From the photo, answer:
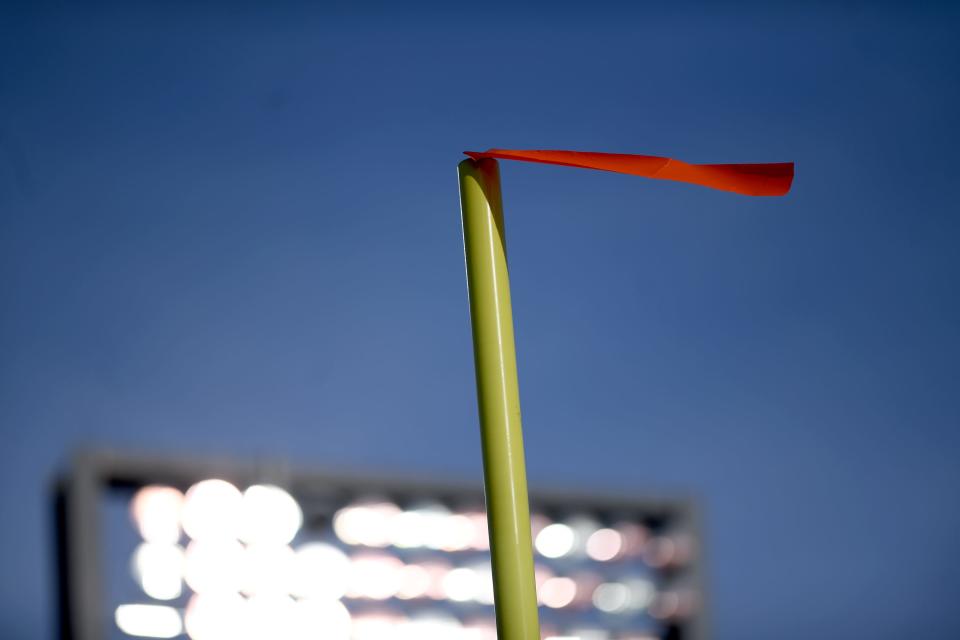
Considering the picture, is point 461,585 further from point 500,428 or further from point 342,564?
point 500,428

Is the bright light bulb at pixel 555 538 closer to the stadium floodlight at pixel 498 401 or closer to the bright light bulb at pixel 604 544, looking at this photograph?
the bright light bulb at pixel 604 544

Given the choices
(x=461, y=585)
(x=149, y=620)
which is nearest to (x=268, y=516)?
(x=149, y=620)

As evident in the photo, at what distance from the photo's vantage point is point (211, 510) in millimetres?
13344

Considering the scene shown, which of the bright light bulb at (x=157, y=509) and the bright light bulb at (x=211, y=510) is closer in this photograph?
the bright light bulb at (x=157, y=509)

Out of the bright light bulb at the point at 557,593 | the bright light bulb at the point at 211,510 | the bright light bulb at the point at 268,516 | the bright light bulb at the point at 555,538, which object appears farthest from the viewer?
the bright light bulb at the point at 557,593

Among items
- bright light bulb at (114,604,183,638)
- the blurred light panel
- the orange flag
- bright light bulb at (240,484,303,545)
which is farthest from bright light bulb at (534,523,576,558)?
the orange flag

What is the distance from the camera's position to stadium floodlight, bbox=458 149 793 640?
49cm

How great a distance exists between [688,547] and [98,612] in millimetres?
9181

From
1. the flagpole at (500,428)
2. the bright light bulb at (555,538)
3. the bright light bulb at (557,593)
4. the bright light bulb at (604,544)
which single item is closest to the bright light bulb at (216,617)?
the bright light bulb at (555,538)

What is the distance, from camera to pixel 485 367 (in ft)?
1.60

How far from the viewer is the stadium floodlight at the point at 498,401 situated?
488 mm

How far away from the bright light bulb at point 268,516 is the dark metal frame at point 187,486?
19cm

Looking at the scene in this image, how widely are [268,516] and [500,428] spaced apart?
13904 mm

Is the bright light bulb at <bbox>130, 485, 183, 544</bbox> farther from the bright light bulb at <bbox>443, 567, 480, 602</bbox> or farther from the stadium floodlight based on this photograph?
the stadium floodlight
